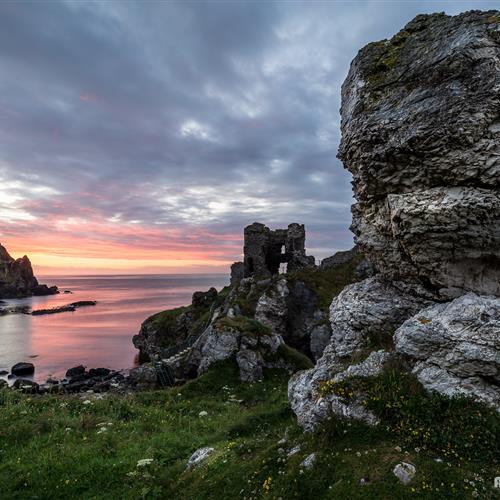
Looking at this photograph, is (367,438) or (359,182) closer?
(367,438)

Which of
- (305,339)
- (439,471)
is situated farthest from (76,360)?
(439,471)

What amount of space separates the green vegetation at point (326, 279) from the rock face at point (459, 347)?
26434 millimetres

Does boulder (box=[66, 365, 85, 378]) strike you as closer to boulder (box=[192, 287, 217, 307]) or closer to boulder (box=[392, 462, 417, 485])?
boulder (box=[192, 287, 217, 307])

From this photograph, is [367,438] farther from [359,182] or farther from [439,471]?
[359,182]

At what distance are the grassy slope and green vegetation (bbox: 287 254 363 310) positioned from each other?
Result: 18.1 metres

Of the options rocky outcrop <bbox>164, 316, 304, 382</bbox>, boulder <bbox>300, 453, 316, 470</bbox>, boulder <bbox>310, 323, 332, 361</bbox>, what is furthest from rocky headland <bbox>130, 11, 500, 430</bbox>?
boulder <bbox>310, 323, 332, 361</bbox>

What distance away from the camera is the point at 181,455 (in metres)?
13.5

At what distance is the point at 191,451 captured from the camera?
13758 mm

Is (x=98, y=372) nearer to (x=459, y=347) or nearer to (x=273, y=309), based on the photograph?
(x=273, y=309)

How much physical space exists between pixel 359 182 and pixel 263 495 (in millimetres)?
10614

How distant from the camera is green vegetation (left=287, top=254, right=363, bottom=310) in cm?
3838

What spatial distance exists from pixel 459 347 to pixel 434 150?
581cm

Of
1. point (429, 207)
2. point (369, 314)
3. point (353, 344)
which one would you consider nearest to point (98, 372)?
point (353, 344)

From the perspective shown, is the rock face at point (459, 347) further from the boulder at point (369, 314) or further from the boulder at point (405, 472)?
the boulder at point (405, 472)
